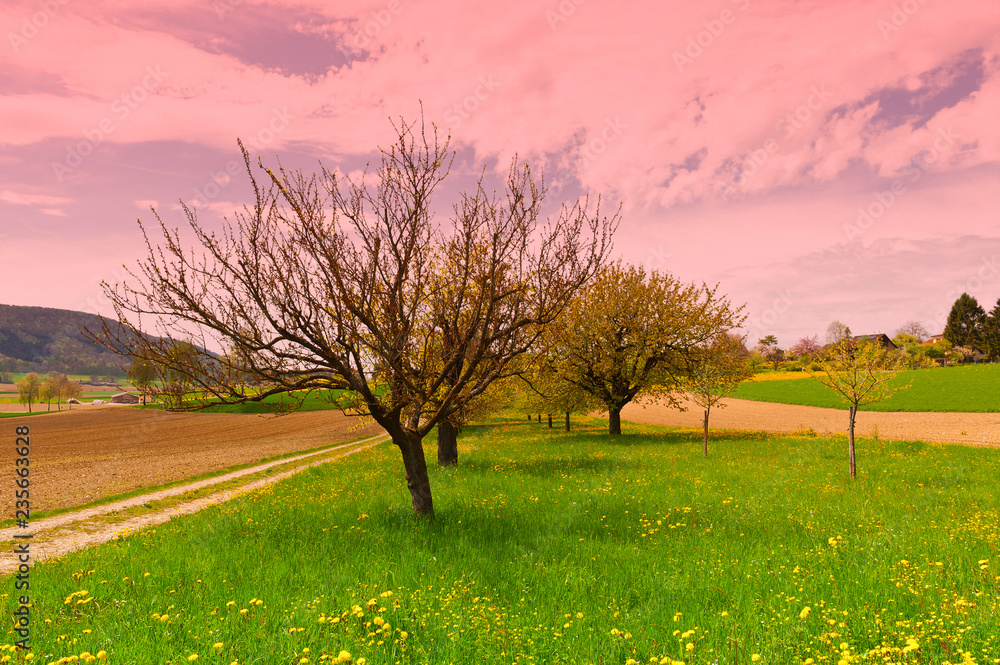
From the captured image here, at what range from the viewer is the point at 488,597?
6.74 meters

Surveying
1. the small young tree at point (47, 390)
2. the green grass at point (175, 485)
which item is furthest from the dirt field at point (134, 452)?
the small young tree at point (47, 390)

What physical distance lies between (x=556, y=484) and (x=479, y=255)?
856cm

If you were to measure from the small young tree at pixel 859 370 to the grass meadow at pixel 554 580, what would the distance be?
10.4 ft

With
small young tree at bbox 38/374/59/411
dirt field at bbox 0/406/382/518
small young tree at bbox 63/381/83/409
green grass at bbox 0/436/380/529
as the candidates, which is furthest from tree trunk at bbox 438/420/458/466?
small young tree at bbox 63/381/83/409

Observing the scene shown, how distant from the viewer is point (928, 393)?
59.9 meters

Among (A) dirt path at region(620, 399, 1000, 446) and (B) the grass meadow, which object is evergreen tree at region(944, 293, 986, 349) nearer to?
(A) dirt path at region(620, 399, 1000, 446)

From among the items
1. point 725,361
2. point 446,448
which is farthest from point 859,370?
point 446,448

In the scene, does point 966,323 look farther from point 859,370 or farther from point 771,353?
point 859,370

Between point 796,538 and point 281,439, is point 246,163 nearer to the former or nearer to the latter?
point 796,538

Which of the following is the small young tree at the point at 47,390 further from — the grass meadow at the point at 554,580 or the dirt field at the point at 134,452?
the grass meadow at the point at 554,580

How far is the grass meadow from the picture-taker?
17.2 feet

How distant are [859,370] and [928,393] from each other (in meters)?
61.7

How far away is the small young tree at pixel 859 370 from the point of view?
1611 cm

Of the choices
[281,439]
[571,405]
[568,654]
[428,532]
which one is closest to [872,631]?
[568,654]
